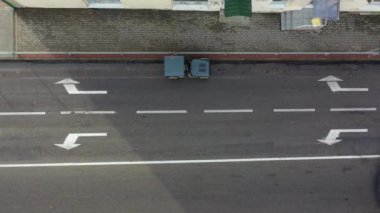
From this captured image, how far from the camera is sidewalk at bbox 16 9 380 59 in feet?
73.2

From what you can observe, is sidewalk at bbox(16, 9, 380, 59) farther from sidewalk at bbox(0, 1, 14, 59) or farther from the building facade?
the building facade

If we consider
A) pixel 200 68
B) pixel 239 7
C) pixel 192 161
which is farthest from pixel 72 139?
pixel 239 7

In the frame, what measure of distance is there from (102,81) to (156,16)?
160 inches

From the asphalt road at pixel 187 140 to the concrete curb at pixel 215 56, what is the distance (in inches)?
14.1

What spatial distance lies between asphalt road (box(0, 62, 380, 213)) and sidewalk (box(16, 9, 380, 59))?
0.95m

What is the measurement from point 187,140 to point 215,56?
4.30 meters

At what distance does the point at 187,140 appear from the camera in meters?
22.0

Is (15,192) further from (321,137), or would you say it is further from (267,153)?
(321,137)

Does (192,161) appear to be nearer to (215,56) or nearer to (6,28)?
(215,56)

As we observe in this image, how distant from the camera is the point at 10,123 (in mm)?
21547

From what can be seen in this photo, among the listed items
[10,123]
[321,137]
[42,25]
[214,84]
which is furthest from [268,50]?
[10,123]

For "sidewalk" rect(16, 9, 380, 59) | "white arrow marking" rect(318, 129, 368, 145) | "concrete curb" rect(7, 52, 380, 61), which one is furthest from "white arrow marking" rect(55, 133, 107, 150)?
"white arrow marking" rect(318, 129, 368, 145)

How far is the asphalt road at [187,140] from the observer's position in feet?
69.8

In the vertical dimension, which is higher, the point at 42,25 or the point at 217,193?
the point at 42,25
